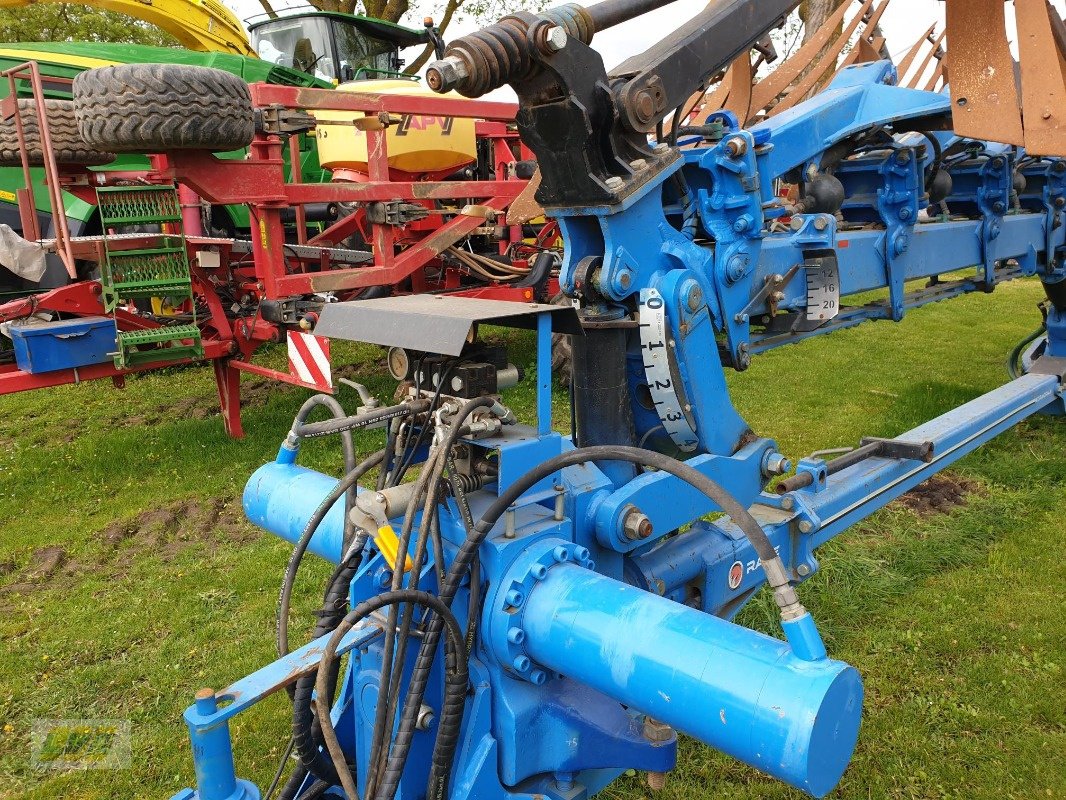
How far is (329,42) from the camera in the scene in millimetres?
8555

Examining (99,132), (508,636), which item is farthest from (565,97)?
(99,132)

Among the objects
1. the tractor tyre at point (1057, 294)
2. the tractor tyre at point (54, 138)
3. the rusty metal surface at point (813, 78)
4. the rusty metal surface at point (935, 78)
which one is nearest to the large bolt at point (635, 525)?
the rusty metal surface at point (813, 78)

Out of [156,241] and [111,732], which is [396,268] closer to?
[156,241]

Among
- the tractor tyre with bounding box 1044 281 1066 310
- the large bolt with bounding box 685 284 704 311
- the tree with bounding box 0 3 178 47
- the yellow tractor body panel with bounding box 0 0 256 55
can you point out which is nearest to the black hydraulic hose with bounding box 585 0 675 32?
the large bolt with bounding box 685 284 704 311

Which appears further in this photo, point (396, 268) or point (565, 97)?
point (396, 268)

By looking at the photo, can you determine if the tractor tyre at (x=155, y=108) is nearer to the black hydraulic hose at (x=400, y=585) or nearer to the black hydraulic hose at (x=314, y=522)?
the black hydraulic hose at (x=314, y=522)

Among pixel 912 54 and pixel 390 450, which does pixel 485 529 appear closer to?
pixel 390 450

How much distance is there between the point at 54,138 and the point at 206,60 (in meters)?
2.63

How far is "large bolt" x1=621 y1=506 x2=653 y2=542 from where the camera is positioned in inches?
81.7

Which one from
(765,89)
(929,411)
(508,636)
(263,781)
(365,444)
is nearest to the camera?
(508,636)

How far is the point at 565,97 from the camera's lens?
208 cm

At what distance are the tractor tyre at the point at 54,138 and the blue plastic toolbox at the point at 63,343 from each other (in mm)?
992

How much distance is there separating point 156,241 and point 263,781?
3.47m

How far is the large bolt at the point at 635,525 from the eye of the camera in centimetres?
208
